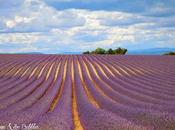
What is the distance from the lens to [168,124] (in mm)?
7262

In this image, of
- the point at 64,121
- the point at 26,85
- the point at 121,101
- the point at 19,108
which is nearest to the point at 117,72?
the point at 26,85

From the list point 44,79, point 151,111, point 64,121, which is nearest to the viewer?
point 64,121

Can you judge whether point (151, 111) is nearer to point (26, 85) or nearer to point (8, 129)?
point (8, 129)

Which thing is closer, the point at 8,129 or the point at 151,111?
the point at 8,129

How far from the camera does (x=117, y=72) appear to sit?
78.6 ft

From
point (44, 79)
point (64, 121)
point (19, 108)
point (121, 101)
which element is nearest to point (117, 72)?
point (44, 79)

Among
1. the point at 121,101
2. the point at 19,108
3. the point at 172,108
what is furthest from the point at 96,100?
the point at 172,108

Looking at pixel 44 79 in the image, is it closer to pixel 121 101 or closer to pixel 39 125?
pixel 121 101

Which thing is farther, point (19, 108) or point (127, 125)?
point (19, 108)

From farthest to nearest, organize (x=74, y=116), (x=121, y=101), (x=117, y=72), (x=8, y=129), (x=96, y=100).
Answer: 1. (x=117, y=72)
2. (x=96, y=100)
3. (x=121, y=101)
4. (x=74, y=116)
5. (x=8, y=129)

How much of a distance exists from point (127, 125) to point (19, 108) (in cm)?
390

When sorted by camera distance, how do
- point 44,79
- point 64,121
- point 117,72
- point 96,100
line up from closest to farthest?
point 64,121 → point 96,100 → point 44,79 → point 117,72

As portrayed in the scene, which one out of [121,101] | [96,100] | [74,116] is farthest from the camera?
[96,100]

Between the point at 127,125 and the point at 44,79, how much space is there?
14.4 metres
